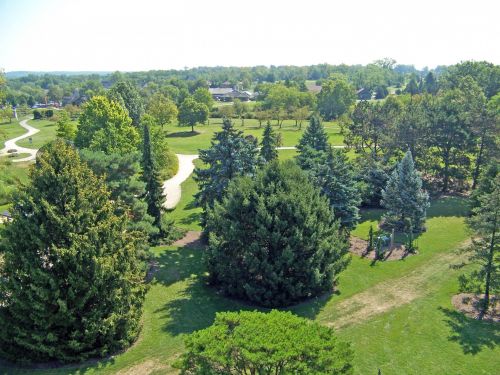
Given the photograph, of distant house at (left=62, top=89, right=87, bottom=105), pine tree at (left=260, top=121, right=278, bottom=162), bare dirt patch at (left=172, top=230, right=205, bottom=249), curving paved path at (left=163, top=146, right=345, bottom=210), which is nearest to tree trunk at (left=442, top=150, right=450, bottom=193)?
pine tree at (left=260, top=121, right=278, bottom=162)

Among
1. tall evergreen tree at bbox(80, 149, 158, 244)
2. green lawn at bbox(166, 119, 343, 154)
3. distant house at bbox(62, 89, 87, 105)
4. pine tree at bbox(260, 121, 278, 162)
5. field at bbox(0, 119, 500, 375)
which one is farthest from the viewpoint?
distant house at bbox(62, 89, 87, 105)

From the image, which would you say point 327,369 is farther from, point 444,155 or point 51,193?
point 444,155

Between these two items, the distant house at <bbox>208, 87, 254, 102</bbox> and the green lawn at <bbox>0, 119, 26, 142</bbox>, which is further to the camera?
the distant house at <bbox>208, 87, 254, 102</bbox>

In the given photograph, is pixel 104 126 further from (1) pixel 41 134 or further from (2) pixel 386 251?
(1) pixel 41 134

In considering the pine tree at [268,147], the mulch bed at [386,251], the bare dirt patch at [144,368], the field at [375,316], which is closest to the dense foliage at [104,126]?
the field at [375,316]

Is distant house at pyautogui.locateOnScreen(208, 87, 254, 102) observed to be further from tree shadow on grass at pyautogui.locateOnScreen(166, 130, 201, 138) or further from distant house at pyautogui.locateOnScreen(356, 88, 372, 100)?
tree shadow on grass at pyautogui.locateOnScreen(166, 130, 201, 138)

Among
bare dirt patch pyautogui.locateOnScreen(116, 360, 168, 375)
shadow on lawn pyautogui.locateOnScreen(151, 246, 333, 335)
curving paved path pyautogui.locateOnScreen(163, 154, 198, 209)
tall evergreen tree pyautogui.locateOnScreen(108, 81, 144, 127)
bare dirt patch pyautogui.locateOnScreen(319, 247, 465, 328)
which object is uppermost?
tall evergreen tree pyautogui.locateOnScreen(108, 81, 144, 127)

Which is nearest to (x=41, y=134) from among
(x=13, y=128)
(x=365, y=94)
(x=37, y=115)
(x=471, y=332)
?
(x=13, y=128)
